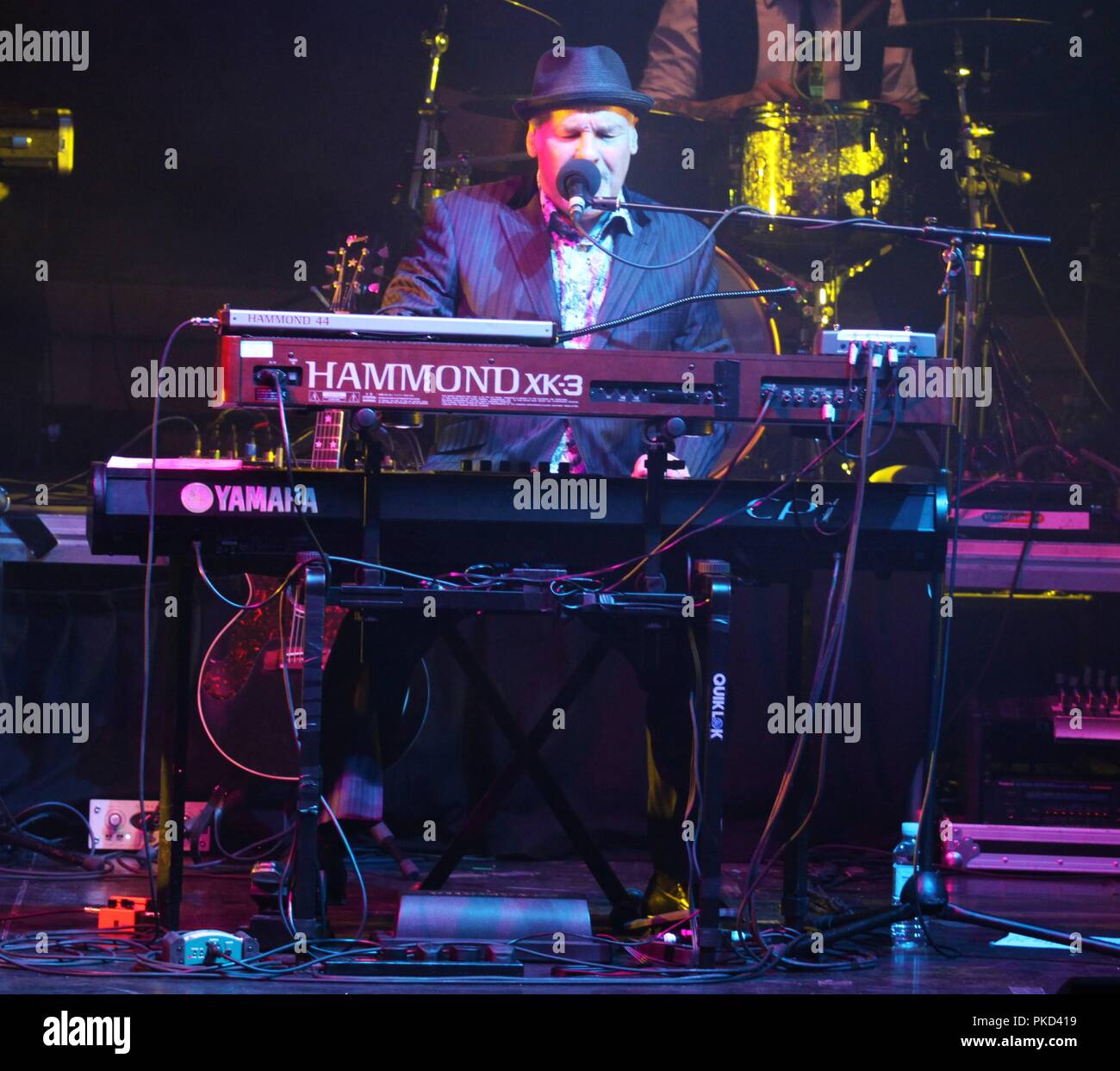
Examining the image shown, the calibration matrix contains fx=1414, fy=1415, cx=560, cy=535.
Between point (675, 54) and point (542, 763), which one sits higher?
point (675, 54)

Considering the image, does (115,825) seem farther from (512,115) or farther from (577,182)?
(512,115)

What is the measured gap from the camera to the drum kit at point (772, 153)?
4.92 meters

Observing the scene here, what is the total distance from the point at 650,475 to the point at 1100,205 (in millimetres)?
3584

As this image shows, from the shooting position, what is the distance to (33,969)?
258 cm

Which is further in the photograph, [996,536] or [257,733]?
[996,536]

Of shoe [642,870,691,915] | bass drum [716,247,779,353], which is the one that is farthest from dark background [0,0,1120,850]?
shoe [642,870,691,915]

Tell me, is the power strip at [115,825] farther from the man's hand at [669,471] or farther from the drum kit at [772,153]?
the drum kit at [772,153]

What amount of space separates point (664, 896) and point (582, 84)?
199 centimetres

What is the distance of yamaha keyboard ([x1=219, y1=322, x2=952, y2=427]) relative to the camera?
2672 millimetres

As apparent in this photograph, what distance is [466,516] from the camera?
9.16 ft

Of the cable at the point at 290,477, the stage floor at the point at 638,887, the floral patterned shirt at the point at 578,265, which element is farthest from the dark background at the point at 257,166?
the cable at the point at 290,477

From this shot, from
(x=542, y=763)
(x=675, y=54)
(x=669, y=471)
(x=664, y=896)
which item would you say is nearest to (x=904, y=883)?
(x=664, y=896)
